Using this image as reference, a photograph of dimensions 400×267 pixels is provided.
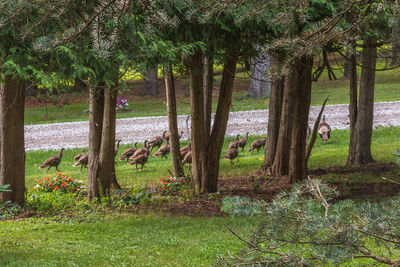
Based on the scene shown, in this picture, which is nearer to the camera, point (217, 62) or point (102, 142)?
point (102, 142)

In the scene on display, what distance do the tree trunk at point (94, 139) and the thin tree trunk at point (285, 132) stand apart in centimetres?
411

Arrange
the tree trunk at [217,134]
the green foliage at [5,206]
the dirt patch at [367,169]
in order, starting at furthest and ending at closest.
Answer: the dirt patch at [367,169], the tree trunk at [217,134], the green foliage at [5,206]

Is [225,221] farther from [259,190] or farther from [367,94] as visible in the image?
[367,94]

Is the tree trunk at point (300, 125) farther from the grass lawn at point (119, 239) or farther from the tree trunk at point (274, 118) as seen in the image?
the tree trunk at point (274, 118)

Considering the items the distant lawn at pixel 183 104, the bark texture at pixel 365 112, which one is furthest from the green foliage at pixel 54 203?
the distant lawn at pixel 183 104

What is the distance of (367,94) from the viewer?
1405 cm

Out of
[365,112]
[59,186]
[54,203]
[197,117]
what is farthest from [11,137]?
[365,112]

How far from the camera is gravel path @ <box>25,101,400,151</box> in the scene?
2427 centimetres

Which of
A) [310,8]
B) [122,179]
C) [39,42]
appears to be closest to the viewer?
[39,42]

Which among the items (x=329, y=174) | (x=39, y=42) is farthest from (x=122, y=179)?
(x=39, y=42)

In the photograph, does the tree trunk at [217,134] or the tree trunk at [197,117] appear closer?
the tree trunk at [197,117]

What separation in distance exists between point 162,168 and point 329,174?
5587mm

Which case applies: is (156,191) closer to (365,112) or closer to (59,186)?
(59,186)

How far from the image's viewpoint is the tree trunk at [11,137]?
11.1m
